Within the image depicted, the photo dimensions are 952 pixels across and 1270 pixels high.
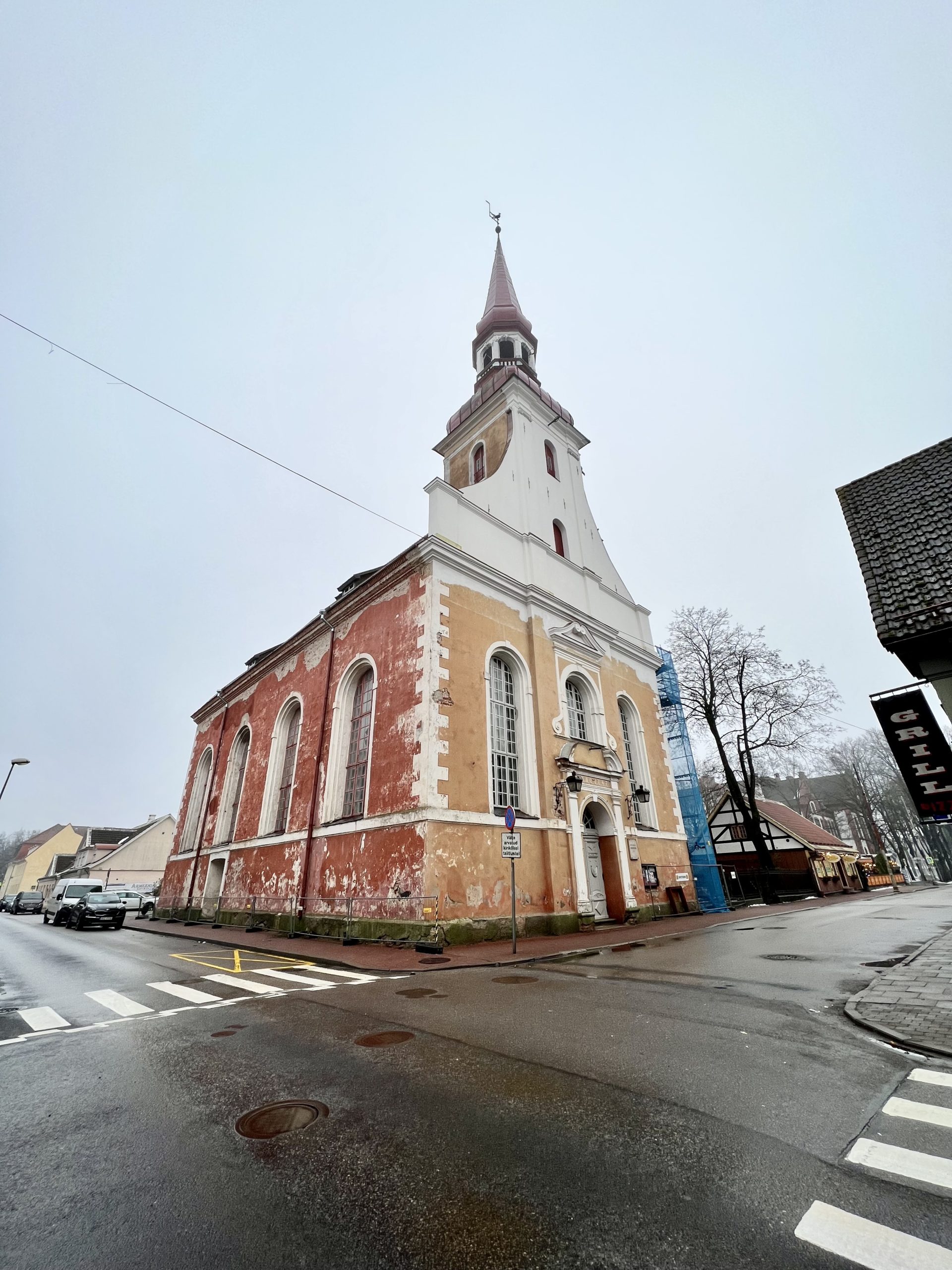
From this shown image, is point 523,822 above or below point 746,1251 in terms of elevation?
above

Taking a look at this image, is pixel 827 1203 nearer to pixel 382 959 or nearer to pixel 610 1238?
pixel 610 1238

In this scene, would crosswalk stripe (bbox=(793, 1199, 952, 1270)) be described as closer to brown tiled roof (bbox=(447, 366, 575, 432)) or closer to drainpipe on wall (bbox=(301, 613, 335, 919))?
drainpipe on wall (bbox=(301, 613, 335, 919))

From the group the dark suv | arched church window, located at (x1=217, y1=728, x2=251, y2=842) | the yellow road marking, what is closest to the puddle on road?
the yellow road marking

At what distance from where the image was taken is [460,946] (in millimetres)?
11734

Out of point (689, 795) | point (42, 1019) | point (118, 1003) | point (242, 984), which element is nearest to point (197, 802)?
point (242, 984)

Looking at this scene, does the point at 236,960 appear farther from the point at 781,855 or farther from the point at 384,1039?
the point at 781,855

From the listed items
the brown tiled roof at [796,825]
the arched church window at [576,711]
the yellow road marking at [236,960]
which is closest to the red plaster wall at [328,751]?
the yellow road marking at [236,960]

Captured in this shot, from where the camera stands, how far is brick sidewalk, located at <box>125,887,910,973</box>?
32.1ft

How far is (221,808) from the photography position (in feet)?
76.2

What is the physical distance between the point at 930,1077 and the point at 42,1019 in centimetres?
855

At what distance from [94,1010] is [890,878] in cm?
5244

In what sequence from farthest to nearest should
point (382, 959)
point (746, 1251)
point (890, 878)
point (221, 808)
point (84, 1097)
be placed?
point (890, 878) → point (221, 808) → point (382, 959) → point (84, 1097) → point (746, 1251)

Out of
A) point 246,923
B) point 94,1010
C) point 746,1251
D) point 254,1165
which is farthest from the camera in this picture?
point 246,923

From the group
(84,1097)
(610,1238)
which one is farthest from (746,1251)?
(84,1097)
